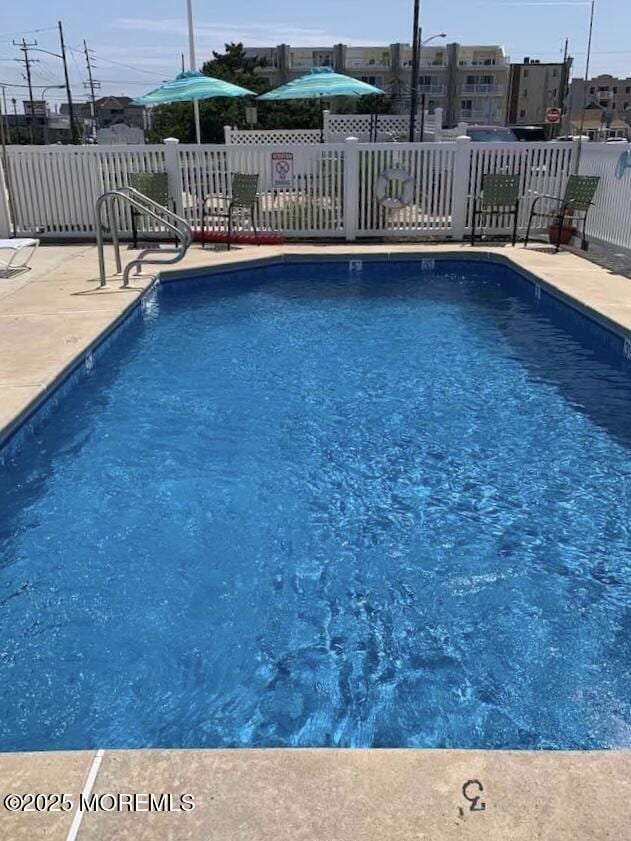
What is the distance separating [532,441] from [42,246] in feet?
30.7

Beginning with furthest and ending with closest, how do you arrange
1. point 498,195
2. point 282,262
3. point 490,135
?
point 490,135
point 498,195
point 282,262

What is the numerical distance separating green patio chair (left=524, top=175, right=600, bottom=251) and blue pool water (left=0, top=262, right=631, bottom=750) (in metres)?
4.84

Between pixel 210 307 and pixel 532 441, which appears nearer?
pixel 532 441

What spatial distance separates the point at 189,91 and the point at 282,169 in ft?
11.7

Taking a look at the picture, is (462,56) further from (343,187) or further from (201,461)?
(201,461)

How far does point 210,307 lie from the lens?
8.84 meters

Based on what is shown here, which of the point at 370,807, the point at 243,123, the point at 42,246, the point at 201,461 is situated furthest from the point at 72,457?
the point at 243,123

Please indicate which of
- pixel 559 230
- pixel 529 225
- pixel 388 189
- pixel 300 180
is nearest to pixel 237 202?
pixel 300 180

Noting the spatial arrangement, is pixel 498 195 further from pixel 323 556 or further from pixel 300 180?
pixel 323 556

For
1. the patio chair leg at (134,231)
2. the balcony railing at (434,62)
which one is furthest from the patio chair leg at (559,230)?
the balcony railing at (434,62)

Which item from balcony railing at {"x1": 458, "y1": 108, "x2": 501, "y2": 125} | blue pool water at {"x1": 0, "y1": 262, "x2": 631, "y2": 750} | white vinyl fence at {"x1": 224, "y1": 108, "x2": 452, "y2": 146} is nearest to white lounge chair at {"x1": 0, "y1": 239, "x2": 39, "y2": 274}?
blue pool water at {"x1": 0, "y1": 262, "x2": 631, "y2": 750}

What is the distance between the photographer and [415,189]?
460 inches

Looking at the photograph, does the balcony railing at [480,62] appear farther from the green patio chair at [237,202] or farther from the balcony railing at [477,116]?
the green patio chair at [237,202]

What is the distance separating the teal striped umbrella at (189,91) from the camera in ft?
44.9
